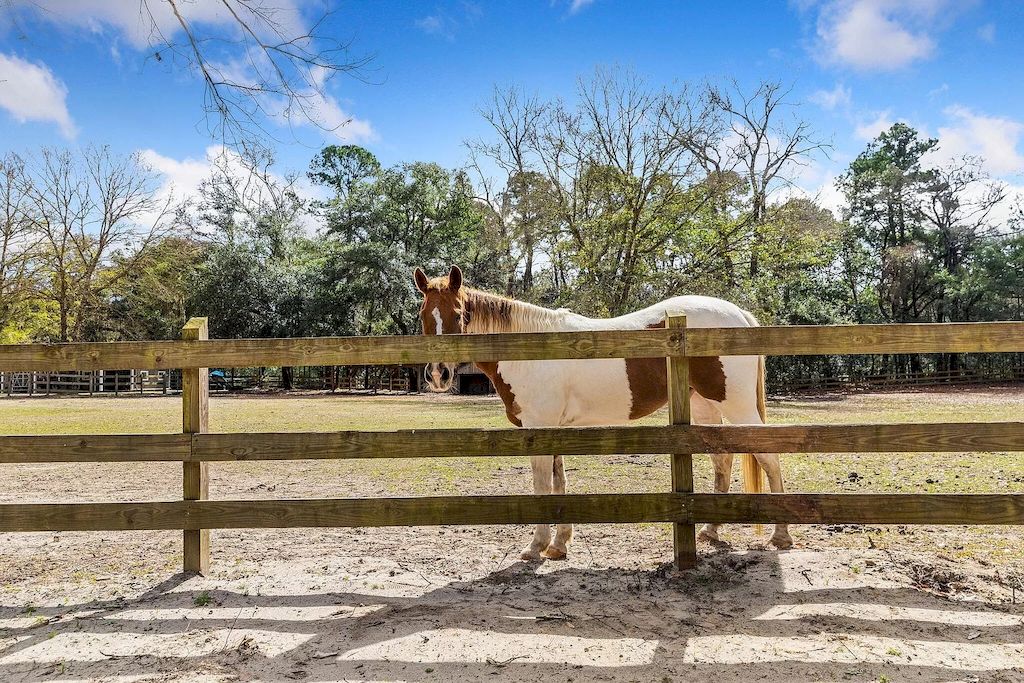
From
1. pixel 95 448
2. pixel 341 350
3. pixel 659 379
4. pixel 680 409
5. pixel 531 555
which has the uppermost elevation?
pixel 341 350

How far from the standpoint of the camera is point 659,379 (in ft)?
15.4

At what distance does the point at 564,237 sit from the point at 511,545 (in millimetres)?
18121

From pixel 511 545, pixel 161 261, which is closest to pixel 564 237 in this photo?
pixel 511 545

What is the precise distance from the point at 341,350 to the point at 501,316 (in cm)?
150

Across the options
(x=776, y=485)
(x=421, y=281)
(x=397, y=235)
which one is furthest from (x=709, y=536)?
(x=397, y=235)

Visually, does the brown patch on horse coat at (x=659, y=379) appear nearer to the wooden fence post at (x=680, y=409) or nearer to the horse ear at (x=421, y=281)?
the wooden fence post at (x=680, y=409)

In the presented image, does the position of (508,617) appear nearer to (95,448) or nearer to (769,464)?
(769,464)

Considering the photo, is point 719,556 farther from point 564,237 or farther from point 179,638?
point 564,237

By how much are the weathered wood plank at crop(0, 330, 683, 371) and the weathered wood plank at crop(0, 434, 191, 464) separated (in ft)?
1.45

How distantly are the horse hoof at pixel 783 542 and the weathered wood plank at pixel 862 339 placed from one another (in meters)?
1.59

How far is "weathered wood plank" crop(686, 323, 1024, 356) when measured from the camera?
333 centimetres

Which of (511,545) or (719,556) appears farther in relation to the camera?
(511,545)

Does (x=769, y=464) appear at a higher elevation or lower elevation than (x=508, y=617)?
higher

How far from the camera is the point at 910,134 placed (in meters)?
42.2
